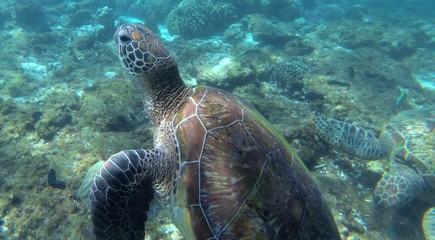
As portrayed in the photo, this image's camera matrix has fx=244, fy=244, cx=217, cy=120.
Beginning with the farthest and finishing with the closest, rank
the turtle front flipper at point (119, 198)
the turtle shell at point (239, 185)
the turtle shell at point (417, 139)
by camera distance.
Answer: the turtle shell at point (417, 139) < the turtle front flipper at point (119, 198) < the turtle shell at point (239, 185)

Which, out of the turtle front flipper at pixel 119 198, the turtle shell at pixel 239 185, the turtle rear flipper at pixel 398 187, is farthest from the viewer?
the turtle rear flipper at pixel 398 187

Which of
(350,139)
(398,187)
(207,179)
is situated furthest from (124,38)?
(398,187)

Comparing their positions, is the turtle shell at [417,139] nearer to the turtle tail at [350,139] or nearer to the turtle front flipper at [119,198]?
the turtle tail at [350,139]

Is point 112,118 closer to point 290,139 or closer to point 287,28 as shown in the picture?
point 290,139

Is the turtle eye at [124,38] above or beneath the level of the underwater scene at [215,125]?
above

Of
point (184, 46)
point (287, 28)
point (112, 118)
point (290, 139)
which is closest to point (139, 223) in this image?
point (112, 118)

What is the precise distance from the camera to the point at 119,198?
2184 millimetres

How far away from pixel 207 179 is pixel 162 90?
1355mm

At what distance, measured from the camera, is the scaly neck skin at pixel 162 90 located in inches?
106

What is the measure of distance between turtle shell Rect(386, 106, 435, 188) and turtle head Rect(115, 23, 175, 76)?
5370 millimetres

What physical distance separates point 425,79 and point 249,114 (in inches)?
471

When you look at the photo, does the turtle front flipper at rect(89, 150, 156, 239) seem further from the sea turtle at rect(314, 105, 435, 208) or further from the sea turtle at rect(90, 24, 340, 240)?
the sea turtle at rect(314, 105, 435, 208)

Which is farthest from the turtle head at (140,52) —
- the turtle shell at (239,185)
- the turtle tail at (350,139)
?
the turtle tail at (350,139)

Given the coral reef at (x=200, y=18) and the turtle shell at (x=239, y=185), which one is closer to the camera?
the turtle shell at (x=239, y=185)
